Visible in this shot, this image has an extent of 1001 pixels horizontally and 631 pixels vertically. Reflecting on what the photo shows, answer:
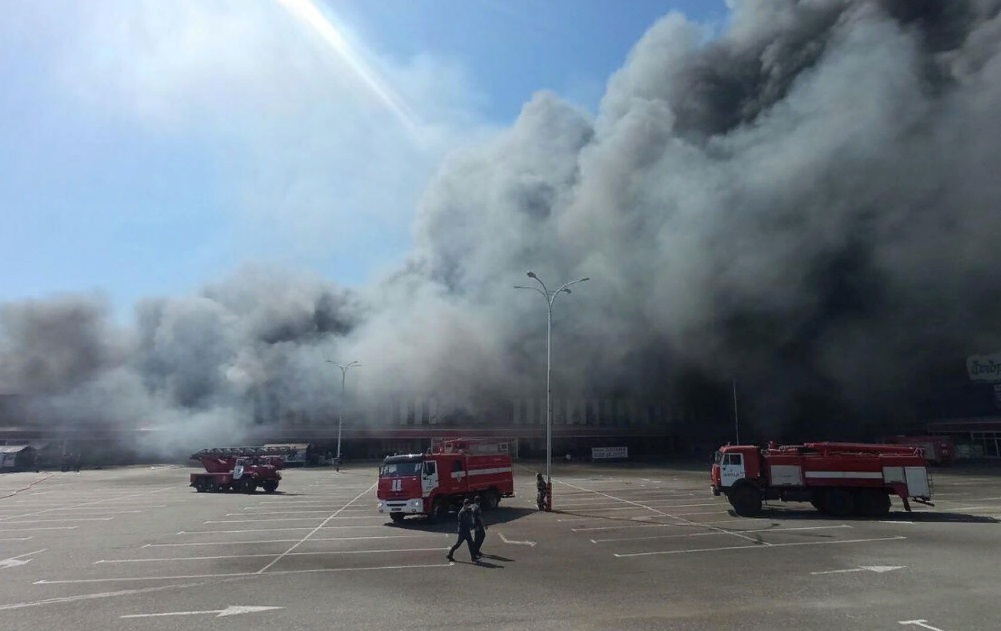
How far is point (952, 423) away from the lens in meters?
65.7

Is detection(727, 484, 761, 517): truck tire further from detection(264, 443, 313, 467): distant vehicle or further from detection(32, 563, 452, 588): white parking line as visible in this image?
detection(264, 443, 313, 467): distant vehicle

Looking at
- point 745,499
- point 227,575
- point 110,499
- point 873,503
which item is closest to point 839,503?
point 873,503

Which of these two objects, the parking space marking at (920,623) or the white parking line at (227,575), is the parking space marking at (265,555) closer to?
the white parking line at (227,575)

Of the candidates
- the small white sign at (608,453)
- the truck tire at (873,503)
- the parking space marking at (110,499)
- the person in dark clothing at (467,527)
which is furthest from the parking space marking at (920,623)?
the small white sign at (608,453)

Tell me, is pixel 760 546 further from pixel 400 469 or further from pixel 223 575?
pixel 223 575

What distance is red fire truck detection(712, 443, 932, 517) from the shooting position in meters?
22.5

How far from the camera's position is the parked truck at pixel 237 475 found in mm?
35562

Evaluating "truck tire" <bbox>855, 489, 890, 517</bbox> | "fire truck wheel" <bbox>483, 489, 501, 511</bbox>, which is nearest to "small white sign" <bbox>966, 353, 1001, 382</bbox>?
"truck tire" <bbox>855, 489, 890, 517</bbox>

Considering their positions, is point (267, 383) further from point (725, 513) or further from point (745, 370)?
point (725, 513)

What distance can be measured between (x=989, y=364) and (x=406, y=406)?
203ft

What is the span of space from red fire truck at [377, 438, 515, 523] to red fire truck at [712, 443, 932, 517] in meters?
9.14

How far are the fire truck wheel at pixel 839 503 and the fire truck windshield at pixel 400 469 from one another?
1512cm

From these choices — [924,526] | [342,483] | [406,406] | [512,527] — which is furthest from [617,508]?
[406,406]

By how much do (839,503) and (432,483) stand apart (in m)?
14.9
